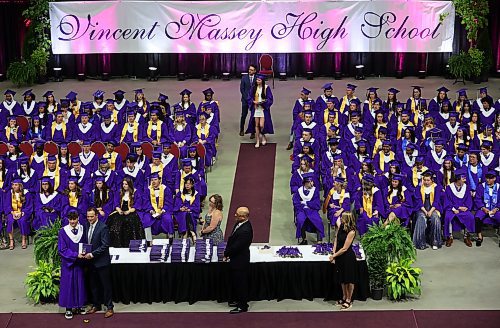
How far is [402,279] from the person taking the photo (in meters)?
12.4

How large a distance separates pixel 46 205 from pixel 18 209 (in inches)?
17.8

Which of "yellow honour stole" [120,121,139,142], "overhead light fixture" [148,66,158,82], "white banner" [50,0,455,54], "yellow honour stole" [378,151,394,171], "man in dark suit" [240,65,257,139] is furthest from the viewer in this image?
"overhead light fixture" [148,66,158,82]

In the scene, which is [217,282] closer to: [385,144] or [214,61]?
A: [385,144]

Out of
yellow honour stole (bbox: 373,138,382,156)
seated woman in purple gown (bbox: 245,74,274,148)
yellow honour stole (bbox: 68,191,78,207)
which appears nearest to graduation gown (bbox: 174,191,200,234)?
yellow honour stole (bbox: 68,191,78,207)

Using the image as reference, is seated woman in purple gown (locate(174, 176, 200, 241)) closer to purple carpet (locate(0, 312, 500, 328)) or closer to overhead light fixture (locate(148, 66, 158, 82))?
purple carpet (locate(0, 312, 500, 328))

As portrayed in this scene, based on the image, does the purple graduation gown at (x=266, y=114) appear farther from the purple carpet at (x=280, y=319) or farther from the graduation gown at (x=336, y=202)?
the purple carpet at (x=280, y=319)

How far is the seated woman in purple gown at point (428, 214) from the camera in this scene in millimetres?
14250

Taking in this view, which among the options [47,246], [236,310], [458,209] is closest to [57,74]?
[47,246]

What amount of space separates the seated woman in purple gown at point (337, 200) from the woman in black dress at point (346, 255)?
6.86 ft

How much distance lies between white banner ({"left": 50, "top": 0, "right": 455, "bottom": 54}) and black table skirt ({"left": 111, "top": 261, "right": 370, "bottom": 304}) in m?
9.96

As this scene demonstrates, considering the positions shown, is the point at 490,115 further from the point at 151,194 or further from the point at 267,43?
the point at 151,194

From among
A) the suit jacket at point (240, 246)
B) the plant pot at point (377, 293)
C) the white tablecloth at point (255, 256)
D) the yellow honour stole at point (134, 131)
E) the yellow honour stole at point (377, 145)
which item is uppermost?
the yellow honour stole at point (134, 131)

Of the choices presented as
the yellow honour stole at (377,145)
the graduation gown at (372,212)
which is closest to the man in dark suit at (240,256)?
the graduation gown at (372,212)

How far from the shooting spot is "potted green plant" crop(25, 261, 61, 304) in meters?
12.4
